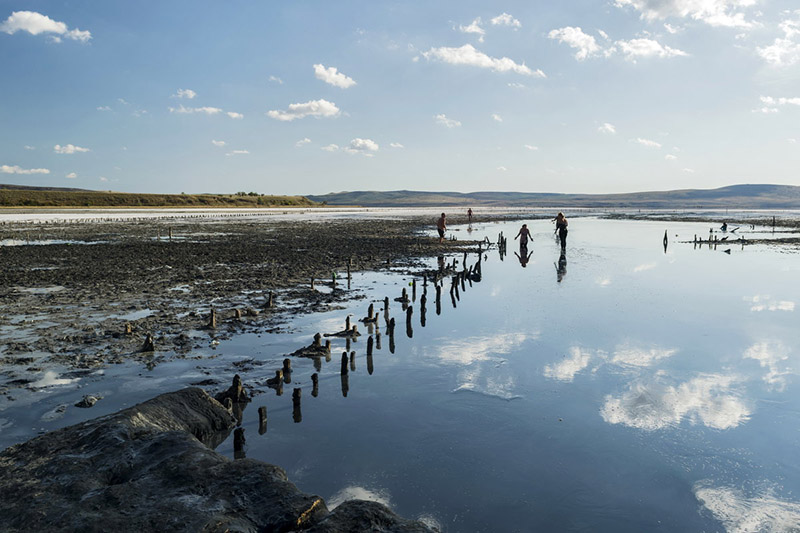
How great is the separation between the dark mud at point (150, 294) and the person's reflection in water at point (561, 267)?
7094 millimetres

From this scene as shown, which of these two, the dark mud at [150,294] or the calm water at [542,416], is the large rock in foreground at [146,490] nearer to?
the calm water at [542,416]

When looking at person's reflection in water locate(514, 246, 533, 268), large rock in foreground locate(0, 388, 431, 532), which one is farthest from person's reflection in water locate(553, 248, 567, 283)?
large rock in foreground locate(0, 388, 431, 532)

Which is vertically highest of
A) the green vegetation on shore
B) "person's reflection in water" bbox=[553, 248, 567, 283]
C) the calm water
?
the green vegetation on shore

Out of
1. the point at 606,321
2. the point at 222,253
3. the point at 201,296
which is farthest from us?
the point at 222,253

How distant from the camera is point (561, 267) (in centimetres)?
2925

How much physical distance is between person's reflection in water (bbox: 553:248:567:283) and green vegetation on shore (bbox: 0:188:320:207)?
128m

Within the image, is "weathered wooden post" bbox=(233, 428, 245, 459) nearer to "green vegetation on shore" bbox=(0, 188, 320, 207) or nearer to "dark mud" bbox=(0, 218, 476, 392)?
"dark mud" bbox=(0, 218, 476, 392)

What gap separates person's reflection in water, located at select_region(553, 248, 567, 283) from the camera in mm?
25994

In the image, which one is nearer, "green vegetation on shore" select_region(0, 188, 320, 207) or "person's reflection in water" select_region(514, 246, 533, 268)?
"person's reflection in water" select_region(514, 246, 533, 268)

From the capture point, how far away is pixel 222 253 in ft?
111

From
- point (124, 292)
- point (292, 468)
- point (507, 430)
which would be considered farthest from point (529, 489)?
point (124, 292)

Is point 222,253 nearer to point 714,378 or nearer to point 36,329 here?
point 36,329

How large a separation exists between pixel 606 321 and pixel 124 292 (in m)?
17.3

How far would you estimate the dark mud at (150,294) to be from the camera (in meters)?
13.0
